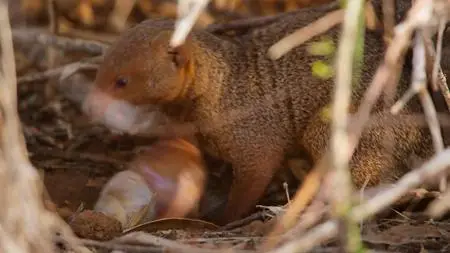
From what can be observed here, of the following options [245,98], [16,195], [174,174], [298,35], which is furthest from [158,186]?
[16,195]

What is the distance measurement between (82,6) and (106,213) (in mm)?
1938

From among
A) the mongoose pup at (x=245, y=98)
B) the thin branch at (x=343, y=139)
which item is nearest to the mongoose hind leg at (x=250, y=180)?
the mongoose pup at (x=245, y=98)

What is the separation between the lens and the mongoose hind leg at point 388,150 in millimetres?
3270

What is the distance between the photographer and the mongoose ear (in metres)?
3.30

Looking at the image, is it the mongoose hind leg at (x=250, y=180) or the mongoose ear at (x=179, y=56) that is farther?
the mongoose hind leg at (x=250, y=180)

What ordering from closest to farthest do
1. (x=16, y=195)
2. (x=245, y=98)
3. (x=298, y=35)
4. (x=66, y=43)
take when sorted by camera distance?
(x=16, y=195) → (x=298, y=35) → (x=245, y=98) → (x=66, y=43)

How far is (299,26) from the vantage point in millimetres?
3502

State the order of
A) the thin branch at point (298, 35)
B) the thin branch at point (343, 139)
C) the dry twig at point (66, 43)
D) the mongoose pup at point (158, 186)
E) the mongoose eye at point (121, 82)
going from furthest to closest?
the dry twig at point (66, 43) < the mongoose pup at point (158, 186) < the mongoose eye at point (121, 82) < the thin branch at point (298, 35) < the thin branch at point (343, 139)

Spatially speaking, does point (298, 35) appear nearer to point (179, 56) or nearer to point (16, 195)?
point (179, 56)

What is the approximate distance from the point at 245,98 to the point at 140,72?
1.42ft

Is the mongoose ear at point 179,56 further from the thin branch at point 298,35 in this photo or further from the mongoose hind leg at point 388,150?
the mongoose hind leg at point 388,150

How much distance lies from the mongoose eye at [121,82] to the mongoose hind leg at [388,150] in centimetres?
74

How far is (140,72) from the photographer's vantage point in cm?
328

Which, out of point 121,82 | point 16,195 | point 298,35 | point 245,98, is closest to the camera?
point 16,195
